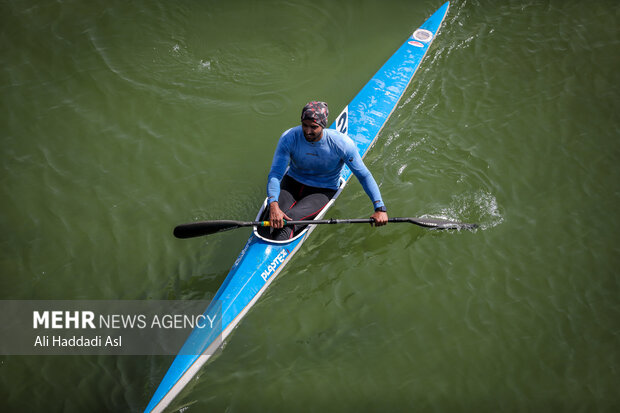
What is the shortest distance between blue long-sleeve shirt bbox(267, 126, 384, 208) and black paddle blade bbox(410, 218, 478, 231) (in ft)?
2.26

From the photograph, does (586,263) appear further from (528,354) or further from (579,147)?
(579,147)

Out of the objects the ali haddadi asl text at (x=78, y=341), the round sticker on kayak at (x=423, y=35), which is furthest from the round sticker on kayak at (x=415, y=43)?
the ali haddadi asl text at (x=78, y=341)

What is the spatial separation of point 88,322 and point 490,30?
8288mm

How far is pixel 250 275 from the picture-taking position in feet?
16.3

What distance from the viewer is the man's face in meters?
4.47

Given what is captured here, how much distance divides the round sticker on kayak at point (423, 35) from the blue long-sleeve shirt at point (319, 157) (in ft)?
13.9

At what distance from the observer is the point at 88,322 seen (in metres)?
4.97

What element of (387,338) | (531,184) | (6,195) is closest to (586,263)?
(531,184)

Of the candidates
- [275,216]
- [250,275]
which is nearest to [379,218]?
[275,216]

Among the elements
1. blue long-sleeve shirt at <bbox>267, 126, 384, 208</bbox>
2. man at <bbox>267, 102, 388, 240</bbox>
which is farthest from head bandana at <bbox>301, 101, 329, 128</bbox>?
blue long-sleeve shirt at <bbox>267, 126, 384, 208</bbox>

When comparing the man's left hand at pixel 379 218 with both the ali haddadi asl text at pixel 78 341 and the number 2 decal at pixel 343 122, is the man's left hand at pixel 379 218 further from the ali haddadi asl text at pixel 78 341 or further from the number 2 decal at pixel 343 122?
the ali haddadi asl text at pixel 78 341

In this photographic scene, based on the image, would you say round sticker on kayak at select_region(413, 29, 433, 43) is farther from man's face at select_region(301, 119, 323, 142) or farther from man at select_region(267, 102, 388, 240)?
man's face at select_region(301, 119, 323, 142)

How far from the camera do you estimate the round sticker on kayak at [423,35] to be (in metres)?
8.03

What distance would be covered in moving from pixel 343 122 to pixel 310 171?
186 cm
